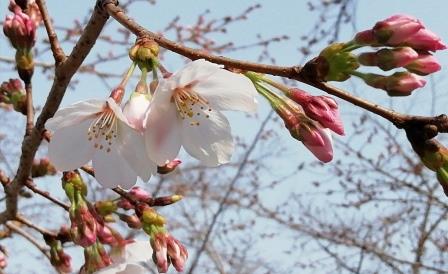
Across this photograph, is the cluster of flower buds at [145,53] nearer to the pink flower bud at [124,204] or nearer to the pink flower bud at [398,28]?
the pink flower bud at [398,28]

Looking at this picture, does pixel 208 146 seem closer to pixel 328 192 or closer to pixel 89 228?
pixel 89 228

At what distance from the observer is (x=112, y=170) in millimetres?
1298

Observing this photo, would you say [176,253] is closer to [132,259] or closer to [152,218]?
[152,218]

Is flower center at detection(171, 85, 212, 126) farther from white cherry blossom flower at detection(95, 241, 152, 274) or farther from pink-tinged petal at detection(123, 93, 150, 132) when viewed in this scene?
white cherry blossom flower at detection(95, 241, 152, 274)

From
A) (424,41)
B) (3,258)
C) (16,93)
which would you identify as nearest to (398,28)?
(424,41)

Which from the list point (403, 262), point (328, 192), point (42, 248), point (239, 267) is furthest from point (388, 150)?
point (42, 248)

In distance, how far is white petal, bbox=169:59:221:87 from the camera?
1012mm

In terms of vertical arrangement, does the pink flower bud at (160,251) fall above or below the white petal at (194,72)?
below

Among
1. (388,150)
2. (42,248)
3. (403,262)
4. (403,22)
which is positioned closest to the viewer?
(403,22)

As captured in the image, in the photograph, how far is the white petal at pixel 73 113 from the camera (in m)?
1.17

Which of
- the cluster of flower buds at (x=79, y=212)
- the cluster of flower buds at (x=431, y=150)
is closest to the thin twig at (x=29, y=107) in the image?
the cluster of flower buds at (x=79, y=212)

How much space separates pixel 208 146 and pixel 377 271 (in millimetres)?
5515

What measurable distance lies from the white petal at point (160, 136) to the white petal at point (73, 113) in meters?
0.12

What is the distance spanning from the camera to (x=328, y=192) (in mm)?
6613
